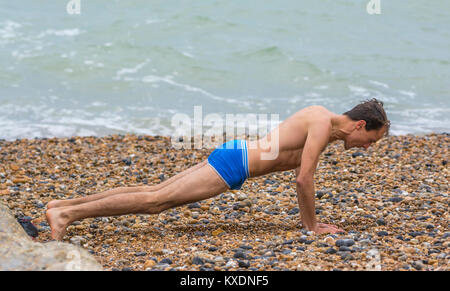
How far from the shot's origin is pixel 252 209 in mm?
5902

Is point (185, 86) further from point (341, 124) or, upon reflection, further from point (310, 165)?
point (310, 165)

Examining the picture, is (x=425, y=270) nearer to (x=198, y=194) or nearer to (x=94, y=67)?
(x=198, y=194)

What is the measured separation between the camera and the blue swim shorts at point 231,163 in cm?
495

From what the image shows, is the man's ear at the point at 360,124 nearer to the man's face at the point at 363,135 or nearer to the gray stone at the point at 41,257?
the man's face at the point at 363,135

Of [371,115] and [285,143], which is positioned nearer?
[371,115]

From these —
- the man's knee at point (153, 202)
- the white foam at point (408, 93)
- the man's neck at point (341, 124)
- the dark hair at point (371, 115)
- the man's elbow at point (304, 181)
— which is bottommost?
the white foam at point (408, 93)

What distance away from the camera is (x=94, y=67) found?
15086 mm

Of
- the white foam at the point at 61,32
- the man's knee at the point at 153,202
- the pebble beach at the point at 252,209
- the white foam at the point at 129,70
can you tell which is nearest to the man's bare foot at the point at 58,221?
the pebble beach at the point at 252,209

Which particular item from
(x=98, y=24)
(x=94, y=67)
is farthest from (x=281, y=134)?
(x=98, y=24)

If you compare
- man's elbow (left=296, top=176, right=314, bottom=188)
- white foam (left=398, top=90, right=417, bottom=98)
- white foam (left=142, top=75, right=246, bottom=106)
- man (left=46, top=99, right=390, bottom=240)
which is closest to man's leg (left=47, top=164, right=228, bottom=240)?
man (left=46, top=99, right=390, bottom=240)

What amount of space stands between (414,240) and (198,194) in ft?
6.02

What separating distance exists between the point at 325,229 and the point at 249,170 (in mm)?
841

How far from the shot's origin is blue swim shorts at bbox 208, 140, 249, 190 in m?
4.95

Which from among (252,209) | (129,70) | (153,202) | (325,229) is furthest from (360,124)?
(129,70)
